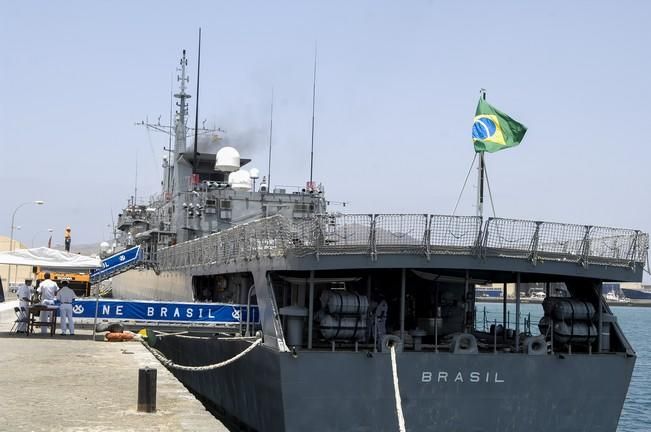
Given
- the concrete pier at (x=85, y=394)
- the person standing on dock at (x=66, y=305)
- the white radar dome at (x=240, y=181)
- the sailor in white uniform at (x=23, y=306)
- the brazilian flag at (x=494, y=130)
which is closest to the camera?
the concrete pier at (x=85, y=394)

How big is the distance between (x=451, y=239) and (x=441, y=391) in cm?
270

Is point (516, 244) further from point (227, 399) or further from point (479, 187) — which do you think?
point (227, 399)

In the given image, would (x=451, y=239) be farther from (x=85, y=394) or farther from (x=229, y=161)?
(x=229, y=161)

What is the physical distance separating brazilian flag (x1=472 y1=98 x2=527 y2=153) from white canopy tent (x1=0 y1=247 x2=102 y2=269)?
13.1 m

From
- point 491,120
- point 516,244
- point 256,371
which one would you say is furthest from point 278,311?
point 491,120

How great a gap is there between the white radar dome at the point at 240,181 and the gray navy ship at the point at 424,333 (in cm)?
1240

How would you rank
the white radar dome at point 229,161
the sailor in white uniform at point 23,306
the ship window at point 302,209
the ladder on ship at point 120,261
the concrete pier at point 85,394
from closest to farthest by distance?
the concrete pier at point 85,394 < the sailor in white uniform at point 23,306 < the ship window at point 302,209 < the ladder on ship at point 120,261 < the white radar dome at point 229,161

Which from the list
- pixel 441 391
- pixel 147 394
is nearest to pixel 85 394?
pixel 147 394

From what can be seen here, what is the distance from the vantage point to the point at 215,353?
20031mm

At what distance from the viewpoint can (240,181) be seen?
102 ft

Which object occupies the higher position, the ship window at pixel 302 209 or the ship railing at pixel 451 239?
the ship window at pixel 302 209

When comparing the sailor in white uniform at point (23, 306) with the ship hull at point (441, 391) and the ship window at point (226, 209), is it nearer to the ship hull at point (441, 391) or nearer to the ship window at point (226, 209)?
the ship window at point (226, 209)

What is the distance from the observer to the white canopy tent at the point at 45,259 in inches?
939

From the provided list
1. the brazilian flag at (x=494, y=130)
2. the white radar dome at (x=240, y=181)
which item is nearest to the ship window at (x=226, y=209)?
the white radar dome at (x=240, y=181)
